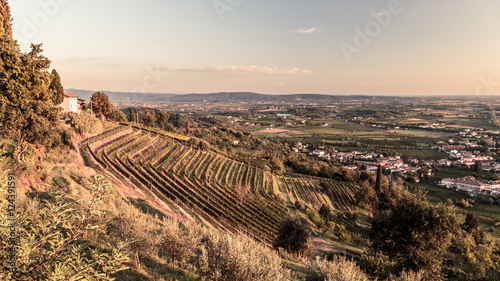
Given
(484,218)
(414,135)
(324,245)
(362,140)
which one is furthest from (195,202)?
(414,135)

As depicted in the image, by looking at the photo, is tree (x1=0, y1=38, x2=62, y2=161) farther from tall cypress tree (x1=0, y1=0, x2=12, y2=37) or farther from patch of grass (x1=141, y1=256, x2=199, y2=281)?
patch of grass (x1=141, y1=256, x2=199, y2=281)

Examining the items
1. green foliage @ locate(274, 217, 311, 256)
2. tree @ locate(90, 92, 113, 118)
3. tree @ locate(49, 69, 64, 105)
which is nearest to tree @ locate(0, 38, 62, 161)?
tree @ locate(49, 69, 64, 105)

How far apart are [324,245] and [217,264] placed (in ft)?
93.1

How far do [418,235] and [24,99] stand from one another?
39.9 m

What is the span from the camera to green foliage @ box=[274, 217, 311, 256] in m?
25.8

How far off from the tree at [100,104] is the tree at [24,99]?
34727mm

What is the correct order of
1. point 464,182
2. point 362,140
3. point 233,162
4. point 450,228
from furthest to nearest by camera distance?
point 362,140 < point 464,182 < point 233,162 < point 450,228

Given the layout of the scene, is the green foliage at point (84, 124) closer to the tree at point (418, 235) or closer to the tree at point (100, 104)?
the tree at point (100, 104)

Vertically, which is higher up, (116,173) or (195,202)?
(116,173)

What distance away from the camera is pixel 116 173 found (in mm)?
32562

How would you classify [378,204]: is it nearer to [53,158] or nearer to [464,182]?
[464,182]

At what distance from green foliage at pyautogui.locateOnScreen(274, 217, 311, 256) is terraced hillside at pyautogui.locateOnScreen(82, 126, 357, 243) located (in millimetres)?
5772

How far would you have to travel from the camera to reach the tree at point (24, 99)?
2211 cm

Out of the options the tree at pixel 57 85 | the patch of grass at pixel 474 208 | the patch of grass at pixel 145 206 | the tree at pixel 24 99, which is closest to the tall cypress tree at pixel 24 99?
the tree at pixel 24 99
